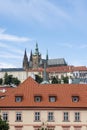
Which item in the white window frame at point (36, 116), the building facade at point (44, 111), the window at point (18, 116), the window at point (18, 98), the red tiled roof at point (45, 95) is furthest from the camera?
the window at point (18, 98)

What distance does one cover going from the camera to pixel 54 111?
151 feet

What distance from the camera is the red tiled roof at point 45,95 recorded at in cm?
4628

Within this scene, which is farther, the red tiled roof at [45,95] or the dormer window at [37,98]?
the dormer window at [37,98]

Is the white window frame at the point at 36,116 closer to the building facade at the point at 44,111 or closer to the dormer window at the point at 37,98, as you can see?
the building facade at the point at 44,111

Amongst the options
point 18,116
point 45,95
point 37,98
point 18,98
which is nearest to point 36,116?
point 18,116

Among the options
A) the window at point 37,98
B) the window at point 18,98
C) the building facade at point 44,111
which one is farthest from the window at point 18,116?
the window at point 37,98

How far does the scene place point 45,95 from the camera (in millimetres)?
47656

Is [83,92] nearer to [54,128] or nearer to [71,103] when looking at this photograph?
[71,103]

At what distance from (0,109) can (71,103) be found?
8.00 meters

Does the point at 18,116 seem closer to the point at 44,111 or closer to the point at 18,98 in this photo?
the point at 18,98

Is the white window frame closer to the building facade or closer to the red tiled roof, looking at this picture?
the building facade

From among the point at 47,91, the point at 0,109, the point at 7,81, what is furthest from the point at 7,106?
the point at 7,81

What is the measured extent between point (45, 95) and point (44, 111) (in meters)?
2.23

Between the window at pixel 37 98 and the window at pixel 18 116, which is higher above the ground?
the window at pixel 37 98
